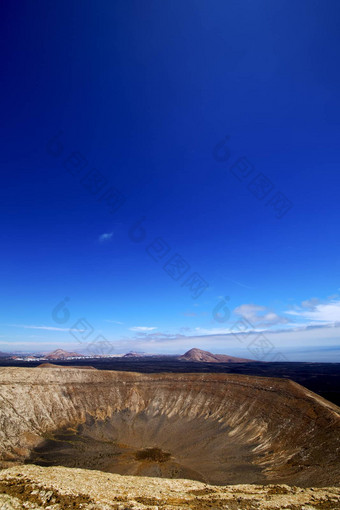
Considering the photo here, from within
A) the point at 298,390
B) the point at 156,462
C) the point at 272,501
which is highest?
the point at 298,390

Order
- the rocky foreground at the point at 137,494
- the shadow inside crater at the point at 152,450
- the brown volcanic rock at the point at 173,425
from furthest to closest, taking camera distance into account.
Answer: the shadow inside crater at the point at 152,450, the brown volcanic rock at the point at 173,425, the rocky foreground at the point at 137,494

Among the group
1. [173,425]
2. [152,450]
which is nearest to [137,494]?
[152,450]

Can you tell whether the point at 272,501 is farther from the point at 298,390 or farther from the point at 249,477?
the point at 298,390

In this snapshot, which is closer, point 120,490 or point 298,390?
point 120,490

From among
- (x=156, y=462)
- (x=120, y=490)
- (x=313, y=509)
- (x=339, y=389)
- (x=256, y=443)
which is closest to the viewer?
(x=313, y=509)

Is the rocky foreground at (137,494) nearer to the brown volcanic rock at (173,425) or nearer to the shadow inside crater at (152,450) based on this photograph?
the brown volcanic rock at (173,425)

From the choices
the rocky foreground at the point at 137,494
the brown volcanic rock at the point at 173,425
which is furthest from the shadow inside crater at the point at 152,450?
the rocky foreground at the point at 137,494

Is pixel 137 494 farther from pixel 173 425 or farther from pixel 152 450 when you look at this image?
pixel 173 425

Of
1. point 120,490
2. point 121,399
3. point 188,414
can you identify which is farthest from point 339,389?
point 120,490
